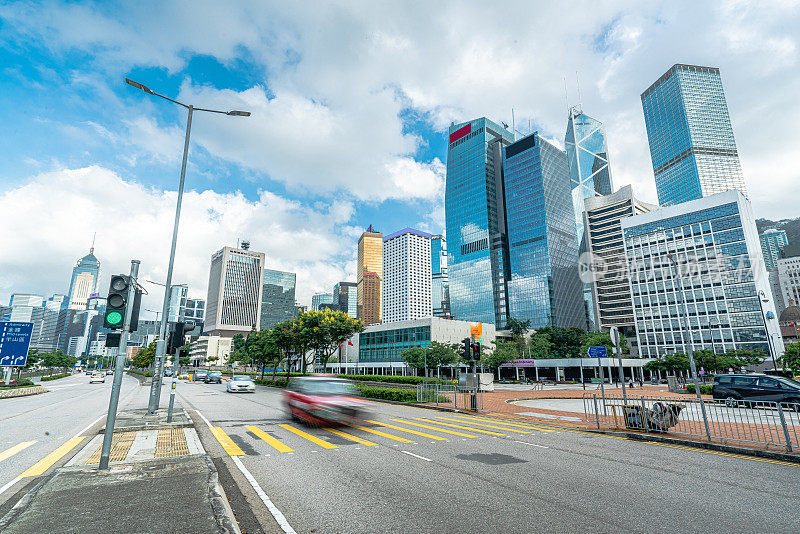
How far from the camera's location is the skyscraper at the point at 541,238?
5261 inches

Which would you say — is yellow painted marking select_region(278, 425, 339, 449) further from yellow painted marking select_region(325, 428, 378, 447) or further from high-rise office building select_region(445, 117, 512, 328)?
high-rise office building select_region(445, 117, 512, 328)

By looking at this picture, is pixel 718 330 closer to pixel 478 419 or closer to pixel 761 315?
pixel 761 315

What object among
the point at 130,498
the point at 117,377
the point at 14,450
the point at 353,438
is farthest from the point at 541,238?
the point at 130,498

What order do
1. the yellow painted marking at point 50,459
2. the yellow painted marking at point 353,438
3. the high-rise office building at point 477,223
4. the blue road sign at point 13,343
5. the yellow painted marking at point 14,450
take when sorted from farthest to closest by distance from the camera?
the high-rise office building at point 477,223 < the blue road sign at point 13,343 < the yellow painted marking at point 353,438 < the yellow painted marking at point 14,450 < the yellow painted marking at point 50,459

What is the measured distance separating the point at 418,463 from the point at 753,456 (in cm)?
812

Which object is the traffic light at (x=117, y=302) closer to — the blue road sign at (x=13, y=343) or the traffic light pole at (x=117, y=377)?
the traffic light pole at (x=117, y=377)

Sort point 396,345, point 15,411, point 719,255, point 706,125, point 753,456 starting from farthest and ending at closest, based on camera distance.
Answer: point 706,125 < point 719,255 < point 396,345 < point 15,411 < point 753,456

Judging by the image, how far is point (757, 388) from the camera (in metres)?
20.0

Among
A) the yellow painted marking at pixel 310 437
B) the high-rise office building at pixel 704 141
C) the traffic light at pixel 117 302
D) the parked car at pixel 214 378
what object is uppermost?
the high-rise office building at pixel 704 141

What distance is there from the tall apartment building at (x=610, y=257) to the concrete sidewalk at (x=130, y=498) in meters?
149

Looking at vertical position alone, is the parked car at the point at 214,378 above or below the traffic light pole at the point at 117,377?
below

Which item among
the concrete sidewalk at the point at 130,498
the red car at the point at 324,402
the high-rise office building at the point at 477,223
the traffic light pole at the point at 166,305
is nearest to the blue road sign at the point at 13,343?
the traffic light pole at the point at 166,305

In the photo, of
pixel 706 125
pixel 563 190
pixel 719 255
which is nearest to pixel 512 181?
pixel 563 190

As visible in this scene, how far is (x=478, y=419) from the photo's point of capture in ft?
55.0
